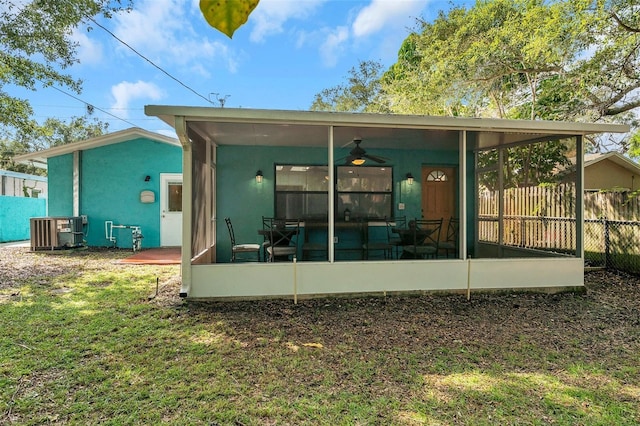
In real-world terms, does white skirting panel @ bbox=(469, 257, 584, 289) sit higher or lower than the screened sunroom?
lower

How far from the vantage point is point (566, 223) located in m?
6.64

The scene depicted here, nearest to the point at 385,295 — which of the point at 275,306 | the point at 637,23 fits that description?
the point at 275,306

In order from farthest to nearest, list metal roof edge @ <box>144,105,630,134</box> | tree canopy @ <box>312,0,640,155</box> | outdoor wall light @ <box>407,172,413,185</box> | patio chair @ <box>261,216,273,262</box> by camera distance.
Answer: outdoor wall light @ <box>407,172,413,185</box>
tree canopy @ <box>312,0,640,155</box>
patio chair @ <box>261,216,273,262</box>
metal roof edge @ <box>144,105,630,134</box>

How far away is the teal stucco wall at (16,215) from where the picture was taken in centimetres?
1046

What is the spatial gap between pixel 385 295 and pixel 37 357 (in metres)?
3.61

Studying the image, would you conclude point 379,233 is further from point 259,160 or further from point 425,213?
point 259,160

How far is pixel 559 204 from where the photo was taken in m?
7.34

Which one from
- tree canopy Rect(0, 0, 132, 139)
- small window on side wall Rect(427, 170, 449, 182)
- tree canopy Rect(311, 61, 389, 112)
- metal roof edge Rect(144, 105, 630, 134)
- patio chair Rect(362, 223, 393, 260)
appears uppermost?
tree canopy Rect(311, 61, 389, 112)

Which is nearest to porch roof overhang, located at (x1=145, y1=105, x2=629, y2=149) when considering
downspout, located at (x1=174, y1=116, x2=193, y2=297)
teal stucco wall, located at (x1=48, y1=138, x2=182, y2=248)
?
downspout, located at (x1=174, y1=116, x2=193, y2=297)

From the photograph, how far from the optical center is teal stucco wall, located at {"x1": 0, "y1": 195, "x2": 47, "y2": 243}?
10.5 metres

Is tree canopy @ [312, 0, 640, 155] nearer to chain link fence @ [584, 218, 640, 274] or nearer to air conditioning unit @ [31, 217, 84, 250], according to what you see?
chain link fence @ [584, 218, 640, 274]

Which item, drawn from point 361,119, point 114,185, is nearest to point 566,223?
point 361,119

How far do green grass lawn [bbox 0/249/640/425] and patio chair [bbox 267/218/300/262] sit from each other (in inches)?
37.8

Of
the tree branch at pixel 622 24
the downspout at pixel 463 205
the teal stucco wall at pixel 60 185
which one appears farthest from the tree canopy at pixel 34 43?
the tree branch at pixel 622 24
